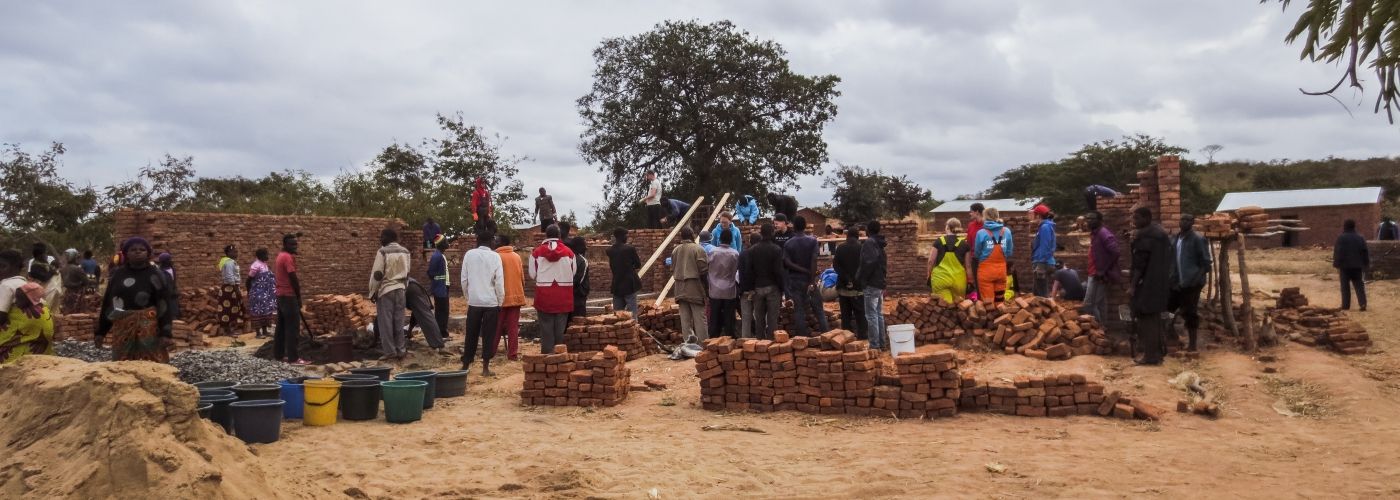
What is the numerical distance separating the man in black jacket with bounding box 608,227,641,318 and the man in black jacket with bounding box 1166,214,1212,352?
5845 mm

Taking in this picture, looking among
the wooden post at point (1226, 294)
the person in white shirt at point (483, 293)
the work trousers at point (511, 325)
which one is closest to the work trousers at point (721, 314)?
the work trousers at point (511, 325)

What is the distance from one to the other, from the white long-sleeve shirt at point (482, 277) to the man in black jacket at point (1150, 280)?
6.37 metres

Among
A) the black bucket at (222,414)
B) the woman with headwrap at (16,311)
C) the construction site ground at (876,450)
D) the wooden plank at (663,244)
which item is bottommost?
the construction site ground at (876,450)

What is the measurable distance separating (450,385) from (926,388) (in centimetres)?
425

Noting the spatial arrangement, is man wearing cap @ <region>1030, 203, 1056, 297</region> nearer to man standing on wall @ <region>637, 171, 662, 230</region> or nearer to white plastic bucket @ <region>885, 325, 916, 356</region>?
white plastic bucket @ <region>885, 325, 916, 356</region>

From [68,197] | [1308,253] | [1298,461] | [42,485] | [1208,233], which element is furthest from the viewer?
[1308,253]

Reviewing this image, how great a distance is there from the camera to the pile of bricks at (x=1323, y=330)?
959cm

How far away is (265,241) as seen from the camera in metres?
18.2

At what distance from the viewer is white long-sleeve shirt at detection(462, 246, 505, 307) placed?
9.27 meters

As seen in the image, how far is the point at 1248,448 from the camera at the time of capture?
19.7 feet

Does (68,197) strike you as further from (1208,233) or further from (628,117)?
(1208,233)

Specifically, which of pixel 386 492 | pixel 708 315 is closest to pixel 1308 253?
pixel 708 315

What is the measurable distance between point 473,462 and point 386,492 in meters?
0.77

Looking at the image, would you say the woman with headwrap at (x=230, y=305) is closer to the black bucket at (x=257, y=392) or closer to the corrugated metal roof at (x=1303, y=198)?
the black bucket at (x=257, y=392)
